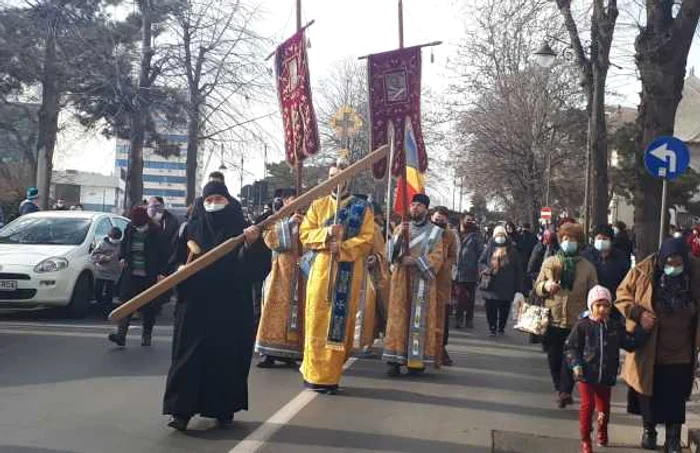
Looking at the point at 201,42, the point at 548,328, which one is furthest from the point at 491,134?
the point at 548,328

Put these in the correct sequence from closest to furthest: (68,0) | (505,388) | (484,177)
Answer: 1. (505,388)
2. (68,0)
3. (484,177)

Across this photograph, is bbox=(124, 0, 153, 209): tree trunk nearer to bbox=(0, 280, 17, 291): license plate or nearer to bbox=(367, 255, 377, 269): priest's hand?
bbox=(0, 280, 17, 291): license plate

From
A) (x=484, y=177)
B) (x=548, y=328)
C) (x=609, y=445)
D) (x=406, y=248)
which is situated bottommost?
(x=609, y=445)

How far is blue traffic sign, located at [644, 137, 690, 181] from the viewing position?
456 inches

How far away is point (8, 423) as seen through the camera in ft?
24.0

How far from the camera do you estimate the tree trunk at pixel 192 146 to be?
28.9 metres

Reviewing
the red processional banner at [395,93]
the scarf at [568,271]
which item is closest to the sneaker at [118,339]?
the red processional banner at [395,93]

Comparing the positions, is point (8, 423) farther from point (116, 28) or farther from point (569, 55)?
point (116, 28)

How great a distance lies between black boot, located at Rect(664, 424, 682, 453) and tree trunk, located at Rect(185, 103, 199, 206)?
70.7ft

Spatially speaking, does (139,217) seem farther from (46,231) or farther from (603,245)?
(603,245)

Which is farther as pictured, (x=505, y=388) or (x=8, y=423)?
(x=505, y=388)

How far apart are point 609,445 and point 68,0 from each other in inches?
788

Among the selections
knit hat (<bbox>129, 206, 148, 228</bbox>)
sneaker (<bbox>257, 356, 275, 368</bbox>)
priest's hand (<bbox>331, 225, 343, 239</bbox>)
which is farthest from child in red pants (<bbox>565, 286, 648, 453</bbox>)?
knit hat (<bbox>129, 206, 148, 228</bbox>)

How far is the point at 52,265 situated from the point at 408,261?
6.23m
